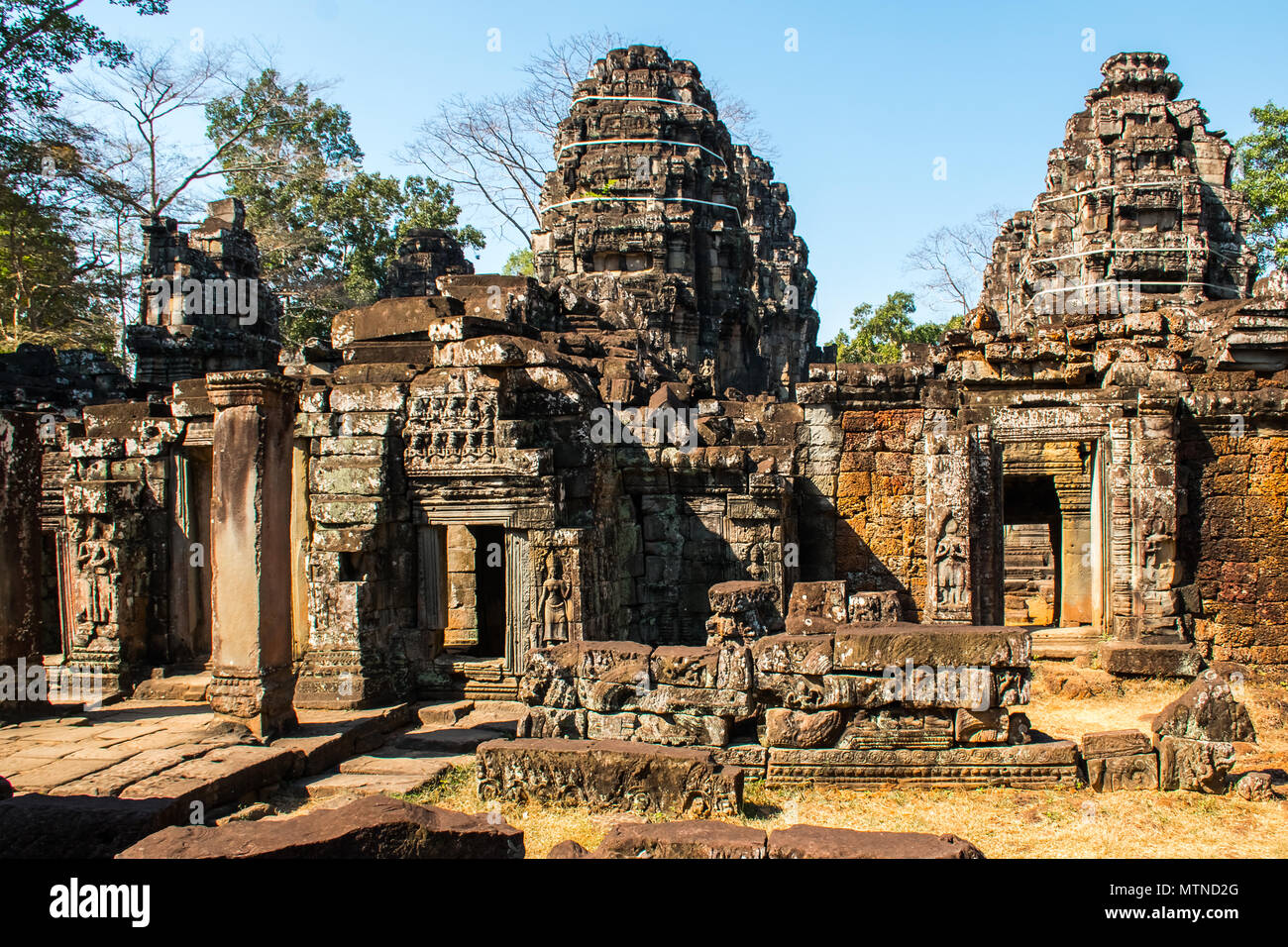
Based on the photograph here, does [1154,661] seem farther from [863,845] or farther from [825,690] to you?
[863,845]

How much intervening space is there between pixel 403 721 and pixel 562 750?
285 centimetres

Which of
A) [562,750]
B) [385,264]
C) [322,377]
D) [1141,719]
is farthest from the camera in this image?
[385,264]

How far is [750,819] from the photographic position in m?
5.81

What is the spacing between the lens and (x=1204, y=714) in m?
6.37

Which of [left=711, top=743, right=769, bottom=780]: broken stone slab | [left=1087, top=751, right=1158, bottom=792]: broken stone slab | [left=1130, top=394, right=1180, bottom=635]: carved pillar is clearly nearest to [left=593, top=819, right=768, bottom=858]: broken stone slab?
[left=711, top=743, right=769, bottom=780]: broken stone slab

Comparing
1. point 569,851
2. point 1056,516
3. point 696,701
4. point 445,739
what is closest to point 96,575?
point 445,739

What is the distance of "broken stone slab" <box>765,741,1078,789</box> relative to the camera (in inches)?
248

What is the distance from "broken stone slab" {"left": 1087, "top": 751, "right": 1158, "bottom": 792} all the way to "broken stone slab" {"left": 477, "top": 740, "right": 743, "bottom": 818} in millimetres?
2424

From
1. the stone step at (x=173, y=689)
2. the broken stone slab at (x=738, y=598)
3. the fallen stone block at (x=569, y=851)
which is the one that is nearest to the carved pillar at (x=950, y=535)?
the broken stone slab at (x=738, y=598)

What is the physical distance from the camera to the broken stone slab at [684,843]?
Result: 14.1 ft

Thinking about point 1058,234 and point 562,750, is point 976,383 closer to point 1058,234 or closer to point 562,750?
point 562,750

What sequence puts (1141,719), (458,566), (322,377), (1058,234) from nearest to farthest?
(1141,719), (322,377), (458,566), (1058,234)

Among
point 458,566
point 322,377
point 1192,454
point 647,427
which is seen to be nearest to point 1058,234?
point 1192,454

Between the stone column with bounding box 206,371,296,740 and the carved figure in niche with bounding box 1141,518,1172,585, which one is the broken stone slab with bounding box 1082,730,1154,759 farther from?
the stone column with bounding box 206,371,296,740
